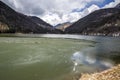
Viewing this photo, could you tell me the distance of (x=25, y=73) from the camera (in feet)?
62.8

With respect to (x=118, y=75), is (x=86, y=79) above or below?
below

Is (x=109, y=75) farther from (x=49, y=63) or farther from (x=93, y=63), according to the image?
(x=49, y=63)

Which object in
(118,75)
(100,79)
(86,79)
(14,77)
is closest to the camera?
(118,75)

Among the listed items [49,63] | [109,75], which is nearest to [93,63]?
[49,63]

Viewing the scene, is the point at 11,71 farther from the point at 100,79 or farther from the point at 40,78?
the point at 100,79

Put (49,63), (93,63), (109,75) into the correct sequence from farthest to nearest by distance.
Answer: (93,63), (49,63), (109,75)

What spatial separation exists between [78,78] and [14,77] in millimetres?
6839

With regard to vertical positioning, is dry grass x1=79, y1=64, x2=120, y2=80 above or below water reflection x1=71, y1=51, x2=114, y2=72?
above

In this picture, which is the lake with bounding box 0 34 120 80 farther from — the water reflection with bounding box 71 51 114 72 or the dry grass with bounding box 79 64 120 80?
the dry grass with bounding box 79 64 120 80

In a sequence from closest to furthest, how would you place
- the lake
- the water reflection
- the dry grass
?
the dry grass → the lake → the water reflection

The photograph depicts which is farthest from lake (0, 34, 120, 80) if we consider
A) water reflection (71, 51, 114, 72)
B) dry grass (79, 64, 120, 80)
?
dry grass (79, 64, 120, 80)

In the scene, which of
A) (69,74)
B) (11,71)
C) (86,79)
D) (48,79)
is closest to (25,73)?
(11,71)

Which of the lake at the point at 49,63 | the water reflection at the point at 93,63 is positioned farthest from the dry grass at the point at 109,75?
the water reflection at the point at 93,63

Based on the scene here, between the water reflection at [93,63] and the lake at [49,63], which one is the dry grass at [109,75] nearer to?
the lake at [49,63]
